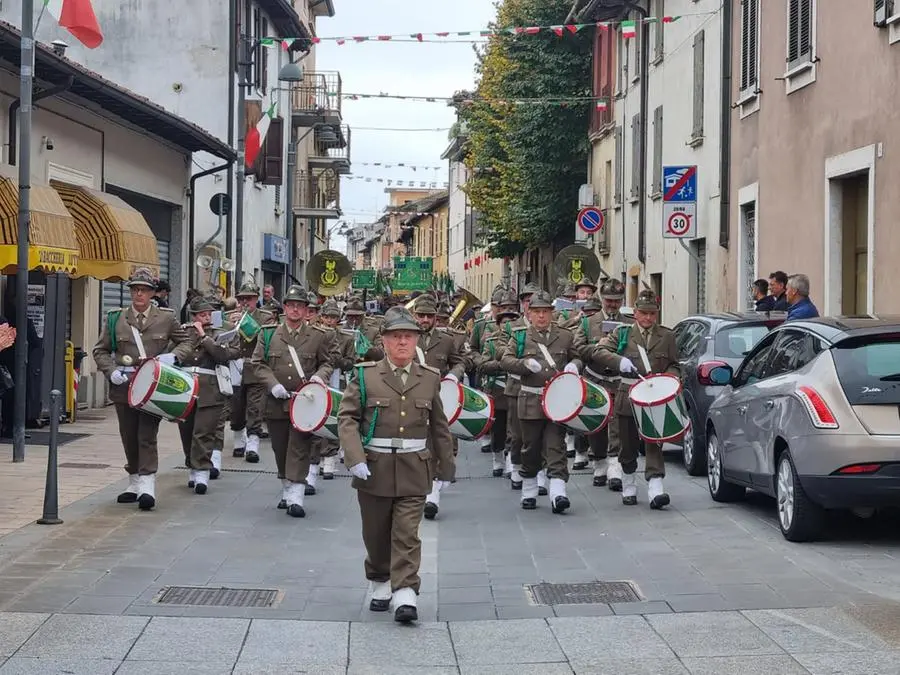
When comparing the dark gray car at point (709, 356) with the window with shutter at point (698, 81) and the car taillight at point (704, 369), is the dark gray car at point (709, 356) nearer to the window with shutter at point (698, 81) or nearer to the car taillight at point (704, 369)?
the car taillight at point (704, 369)

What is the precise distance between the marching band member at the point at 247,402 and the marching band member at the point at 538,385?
4207mm

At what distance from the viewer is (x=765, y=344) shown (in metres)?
11.8

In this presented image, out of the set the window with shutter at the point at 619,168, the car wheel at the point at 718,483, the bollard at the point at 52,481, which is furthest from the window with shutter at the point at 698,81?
the bollard at the point at 52,481

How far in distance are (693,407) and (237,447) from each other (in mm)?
5419

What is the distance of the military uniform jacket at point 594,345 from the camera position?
1270 centimetres

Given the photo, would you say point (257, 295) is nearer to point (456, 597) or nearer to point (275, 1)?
point (456, 597)

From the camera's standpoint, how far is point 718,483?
1238 cm

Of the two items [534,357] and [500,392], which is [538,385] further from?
[500,392]

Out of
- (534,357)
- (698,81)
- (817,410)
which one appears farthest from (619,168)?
(817,410)

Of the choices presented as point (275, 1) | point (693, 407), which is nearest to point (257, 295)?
point (693, 407)

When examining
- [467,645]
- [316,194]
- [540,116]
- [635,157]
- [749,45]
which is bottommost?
[467,645]

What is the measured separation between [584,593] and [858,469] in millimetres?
2124

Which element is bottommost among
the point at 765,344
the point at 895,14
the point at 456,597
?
the point at 456,597

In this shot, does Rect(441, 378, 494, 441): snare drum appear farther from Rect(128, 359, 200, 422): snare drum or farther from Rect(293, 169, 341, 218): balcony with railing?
Rect(293, 169, 341, 218): balcony with railing
